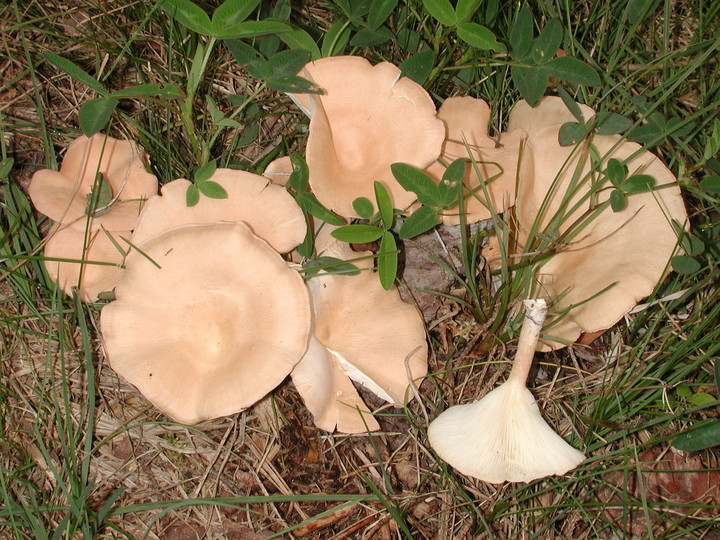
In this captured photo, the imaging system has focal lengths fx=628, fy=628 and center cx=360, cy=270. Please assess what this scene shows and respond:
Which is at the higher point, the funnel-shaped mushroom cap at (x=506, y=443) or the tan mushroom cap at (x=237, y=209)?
the tan mushroom cap at (x=237, y=209)

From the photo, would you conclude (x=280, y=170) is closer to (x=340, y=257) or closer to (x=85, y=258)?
(x=340, y=257)

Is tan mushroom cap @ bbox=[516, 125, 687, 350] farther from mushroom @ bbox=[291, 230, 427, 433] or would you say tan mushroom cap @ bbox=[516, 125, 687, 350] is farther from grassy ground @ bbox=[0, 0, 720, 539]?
mushroom @ bbox=[291, 230, 427, 433]

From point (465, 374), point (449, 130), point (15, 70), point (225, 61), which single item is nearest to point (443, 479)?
point (465, 374)

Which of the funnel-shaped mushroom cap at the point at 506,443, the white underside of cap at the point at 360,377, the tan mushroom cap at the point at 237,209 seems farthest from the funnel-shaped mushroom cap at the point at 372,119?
the funnel-shaped mushroom cap at the point at 506,443

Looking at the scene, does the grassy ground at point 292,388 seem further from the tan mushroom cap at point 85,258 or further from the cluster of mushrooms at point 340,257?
the cluster of mushrooms at point 340,257

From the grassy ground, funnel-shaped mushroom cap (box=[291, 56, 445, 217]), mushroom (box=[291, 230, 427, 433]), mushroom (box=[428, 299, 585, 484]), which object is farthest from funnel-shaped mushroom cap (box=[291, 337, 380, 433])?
funnel-shaped mushroom cap (box=[291, 56, 445, 217])
